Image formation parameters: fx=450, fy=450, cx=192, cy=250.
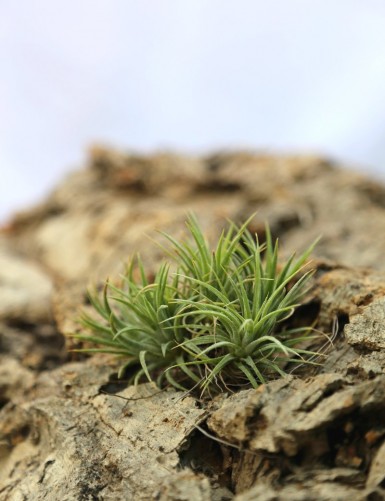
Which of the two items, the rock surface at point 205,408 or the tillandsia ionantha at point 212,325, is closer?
the rock surface at point 205,408

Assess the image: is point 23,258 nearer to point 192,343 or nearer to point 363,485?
point 192,343

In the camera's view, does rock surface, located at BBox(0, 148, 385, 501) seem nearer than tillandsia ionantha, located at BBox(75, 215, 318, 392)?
Yes

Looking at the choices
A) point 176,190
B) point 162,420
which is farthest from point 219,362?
point 176,190

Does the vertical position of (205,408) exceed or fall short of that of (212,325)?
it falls short
